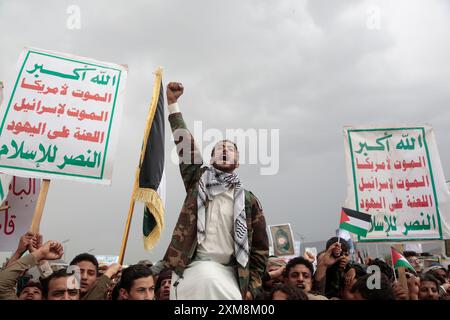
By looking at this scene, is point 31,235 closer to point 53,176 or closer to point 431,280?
point 53,176

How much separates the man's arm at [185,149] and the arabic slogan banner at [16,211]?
2.31 m

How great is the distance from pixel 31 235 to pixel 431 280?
4299mm

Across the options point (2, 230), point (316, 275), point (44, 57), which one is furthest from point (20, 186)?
point (316, 275)

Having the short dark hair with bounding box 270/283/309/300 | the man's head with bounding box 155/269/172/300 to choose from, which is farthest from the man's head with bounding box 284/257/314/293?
the man's head with bounding box 155/269/172/300

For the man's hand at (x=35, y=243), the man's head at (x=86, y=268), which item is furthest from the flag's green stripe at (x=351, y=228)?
the man's hand at (x=35, y=243)

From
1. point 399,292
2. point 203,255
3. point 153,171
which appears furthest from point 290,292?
point 153,171

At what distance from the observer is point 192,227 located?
2734 millimetres

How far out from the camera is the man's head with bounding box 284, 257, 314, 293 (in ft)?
11.2

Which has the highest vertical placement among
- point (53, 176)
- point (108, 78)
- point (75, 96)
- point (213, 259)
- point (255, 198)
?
point (108, 78)

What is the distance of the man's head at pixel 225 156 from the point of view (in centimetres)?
290

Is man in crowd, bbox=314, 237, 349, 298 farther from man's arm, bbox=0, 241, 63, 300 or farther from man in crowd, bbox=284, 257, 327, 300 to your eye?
man's arm, bbox=0, 241, 63, 300

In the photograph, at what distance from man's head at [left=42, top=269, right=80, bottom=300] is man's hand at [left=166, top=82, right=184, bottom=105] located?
1630mm

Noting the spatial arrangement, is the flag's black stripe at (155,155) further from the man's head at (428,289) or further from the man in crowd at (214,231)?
the man's head at (428,289)

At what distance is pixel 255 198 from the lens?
9.85ft
